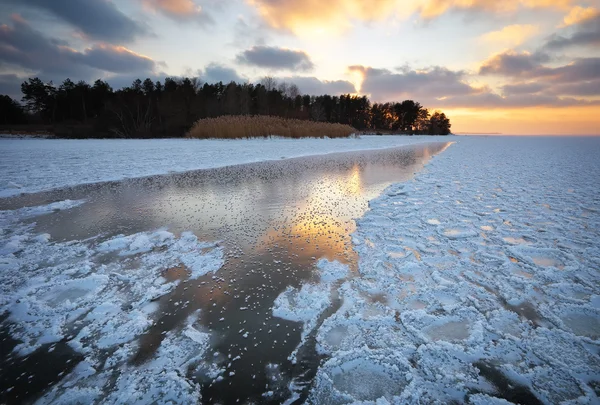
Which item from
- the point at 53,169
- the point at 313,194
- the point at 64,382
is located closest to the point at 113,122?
the point at 53,169

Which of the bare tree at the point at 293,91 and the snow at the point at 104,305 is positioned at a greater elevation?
the bare tree at the point at 293,91

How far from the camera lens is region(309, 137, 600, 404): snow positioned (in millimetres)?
1258

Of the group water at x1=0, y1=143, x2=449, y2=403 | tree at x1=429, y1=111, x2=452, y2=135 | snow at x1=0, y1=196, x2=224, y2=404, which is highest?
tree at x1=429, y1=111, x2=452, y2=135

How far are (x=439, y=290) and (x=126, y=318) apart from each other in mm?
2149

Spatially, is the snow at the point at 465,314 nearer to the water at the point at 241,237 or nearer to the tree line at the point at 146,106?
the water at the point at 241,237

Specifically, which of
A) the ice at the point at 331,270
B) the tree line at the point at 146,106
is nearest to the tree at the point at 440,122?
the tree line at the point at 146,106

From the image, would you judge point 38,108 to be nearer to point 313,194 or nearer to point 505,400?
point 313,194

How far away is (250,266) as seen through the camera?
2.33 meters

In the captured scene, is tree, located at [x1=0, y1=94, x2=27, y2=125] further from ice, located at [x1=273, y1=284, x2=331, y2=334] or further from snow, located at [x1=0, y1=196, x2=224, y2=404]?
ice, located at [x1=273, y1=284, x2=331, y2=334]

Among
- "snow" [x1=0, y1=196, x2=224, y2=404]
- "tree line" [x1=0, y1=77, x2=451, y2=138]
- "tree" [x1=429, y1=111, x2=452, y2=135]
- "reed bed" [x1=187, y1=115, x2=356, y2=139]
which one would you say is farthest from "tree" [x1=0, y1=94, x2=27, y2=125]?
"tree" [x1=429, y1=111, x2=452, y2=135]

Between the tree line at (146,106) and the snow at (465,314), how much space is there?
32781mm

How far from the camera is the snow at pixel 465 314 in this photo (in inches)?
49.5

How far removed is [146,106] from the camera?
111 ft

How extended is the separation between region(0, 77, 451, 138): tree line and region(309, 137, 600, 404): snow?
32.8 meters
